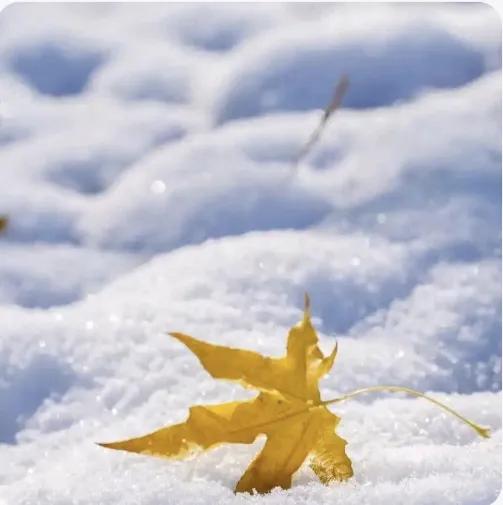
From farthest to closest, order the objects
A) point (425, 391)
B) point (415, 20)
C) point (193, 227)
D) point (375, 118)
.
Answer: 1. point (415, 20)
2. point (375, 118)
3. point (193, 227)
4. point (425, 391)

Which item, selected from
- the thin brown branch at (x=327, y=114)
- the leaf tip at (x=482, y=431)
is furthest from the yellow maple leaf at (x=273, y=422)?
the thin brown branch at (x=327, y=114)

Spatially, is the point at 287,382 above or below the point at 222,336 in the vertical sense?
above

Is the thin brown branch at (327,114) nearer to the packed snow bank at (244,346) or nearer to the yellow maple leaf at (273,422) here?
the packed snow bank at (244,346)

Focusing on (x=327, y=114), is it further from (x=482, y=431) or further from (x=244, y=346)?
(x=482, y=431)

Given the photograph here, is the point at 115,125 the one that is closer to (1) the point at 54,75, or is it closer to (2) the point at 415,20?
(1) the point at 54,75

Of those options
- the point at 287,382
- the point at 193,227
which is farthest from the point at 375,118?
the point at 287,382

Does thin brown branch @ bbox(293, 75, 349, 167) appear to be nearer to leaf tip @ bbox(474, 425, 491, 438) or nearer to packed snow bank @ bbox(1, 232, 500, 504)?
packed snow bank @ bbox(1, 232, 500, 504)
